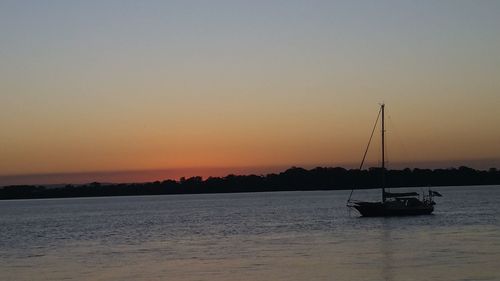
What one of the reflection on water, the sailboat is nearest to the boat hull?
the sailboat

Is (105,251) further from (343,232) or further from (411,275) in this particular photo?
(411,275)

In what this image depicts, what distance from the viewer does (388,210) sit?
78.1m

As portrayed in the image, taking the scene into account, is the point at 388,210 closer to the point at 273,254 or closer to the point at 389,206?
the point at 389,206

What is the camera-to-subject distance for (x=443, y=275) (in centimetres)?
3266

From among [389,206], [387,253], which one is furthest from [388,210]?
[387,253]

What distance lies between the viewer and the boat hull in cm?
7838

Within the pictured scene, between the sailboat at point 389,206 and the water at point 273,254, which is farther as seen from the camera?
the sailboat at point 389,206

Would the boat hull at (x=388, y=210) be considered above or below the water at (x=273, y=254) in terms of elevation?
above

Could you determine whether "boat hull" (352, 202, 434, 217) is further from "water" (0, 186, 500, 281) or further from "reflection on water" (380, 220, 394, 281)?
"reflection on water" (380, 220, 394, 281)

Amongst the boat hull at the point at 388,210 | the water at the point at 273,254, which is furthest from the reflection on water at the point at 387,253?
the boat hull at the point at 388,210

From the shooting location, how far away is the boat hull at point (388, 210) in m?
78.4

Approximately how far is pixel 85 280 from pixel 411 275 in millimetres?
15422

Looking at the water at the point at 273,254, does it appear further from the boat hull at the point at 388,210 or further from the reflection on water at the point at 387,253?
the boat hull at the point at 388,210

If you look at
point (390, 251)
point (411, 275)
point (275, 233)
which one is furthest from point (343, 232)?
point (411, 275)
